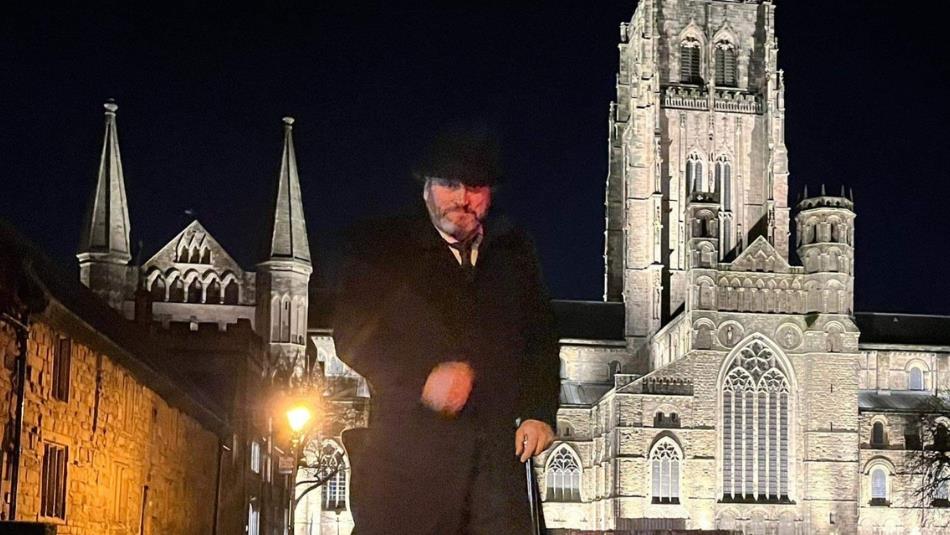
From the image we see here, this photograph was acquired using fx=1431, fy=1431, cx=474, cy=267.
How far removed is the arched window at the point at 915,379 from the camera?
71.2 meters

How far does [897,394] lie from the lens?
70.3m

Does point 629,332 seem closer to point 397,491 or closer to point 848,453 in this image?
point 848,453

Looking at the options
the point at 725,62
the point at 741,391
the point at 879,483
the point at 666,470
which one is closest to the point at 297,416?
the point at 666,470

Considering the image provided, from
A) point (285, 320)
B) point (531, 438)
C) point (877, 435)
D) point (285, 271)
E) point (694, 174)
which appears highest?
point (694, 174)

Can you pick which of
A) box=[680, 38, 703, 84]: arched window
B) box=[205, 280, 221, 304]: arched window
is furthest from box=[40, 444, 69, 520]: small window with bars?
box=[680, 38, 703, 84]: arched window

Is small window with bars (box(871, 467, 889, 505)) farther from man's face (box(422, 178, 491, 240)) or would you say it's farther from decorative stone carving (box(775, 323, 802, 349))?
man's face (box(422, 178, 491, 240))

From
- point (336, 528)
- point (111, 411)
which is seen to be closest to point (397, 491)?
point (111, 411)

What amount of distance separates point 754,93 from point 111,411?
202ft

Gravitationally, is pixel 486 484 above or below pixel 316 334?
below

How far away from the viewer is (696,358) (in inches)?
2525

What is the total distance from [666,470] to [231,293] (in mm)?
20623

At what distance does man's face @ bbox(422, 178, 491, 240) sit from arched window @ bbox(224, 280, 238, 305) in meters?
Result: 55.4

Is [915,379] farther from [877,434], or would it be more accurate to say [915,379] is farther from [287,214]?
[287,214]

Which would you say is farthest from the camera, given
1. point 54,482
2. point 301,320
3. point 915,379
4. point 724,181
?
point 724,181
